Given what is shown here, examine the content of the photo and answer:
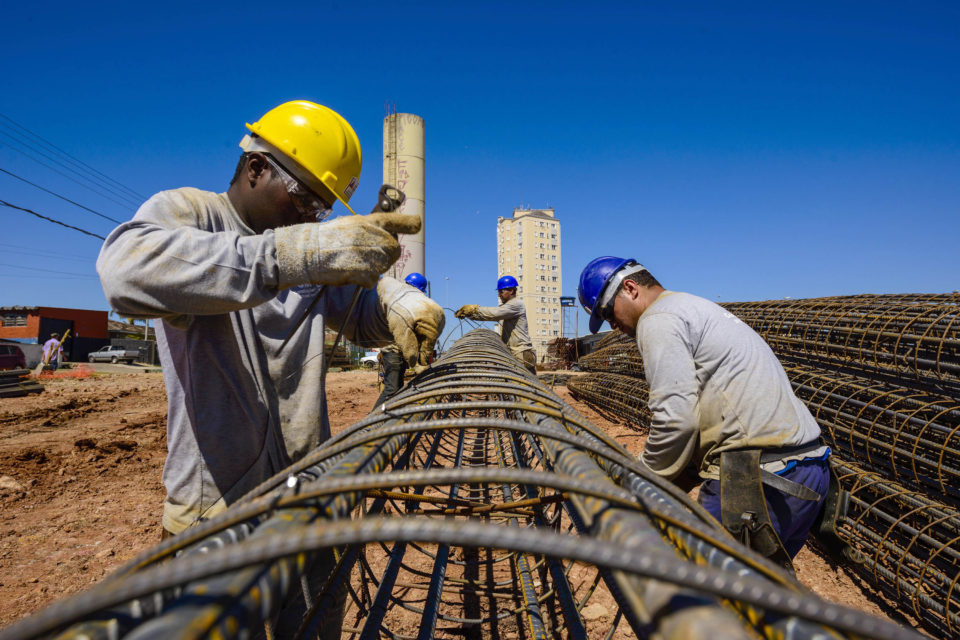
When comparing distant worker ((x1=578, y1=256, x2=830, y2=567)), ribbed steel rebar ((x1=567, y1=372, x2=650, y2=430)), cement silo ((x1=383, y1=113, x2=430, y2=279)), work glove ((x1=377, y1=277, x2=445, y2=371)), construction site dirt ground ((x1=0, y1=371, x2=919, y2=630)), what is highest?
cement silo ((x1=383, y1=113, x2=430, y2=279))

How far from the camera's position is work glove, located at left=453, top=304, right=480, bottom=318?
6.97 m

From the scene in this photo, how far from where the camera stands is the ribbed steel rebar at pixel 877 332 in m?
3.71

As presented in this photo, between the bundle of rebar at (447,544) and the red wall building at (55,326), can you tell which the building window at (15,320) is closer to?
the red wall building at (55,326)

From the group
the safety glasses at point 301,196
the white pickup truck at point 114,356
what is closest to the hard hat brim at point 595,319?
the safety glasses at point 301,196

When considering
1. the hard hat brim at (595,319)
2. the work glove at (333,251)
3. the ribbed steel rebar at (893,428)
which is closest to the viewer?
the work glove at (333,251)

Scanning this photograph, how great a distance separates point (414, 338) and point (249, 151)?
0.91 meters

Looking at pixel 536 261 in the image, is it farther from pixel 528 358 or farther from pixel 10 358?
pixel 528 358

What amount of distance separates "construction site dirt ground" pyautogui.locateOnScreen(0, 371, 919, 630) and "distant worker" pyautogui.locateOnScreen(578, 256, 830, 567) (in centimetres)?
161

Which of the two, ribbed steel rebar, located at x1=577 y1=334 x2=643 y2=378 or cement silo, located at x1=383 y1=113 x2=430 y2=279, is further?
cement silo, located at x1=383 y1=113 x2=430 y2=279

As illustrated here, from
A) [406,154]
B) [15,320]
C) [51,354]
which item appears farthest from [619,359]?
[15,320]

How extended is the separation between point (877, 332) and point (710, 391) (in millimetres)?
2911

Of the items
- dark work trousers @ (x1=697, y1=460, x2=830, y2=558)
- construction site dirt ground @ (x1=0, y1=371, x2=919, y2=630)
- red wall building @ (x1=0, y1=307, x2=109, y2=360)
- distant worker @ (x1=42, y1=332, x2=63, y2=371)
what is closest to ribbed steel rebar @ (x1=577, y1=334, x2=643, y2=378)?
construction site dirt ground @ (x1=0, y1=371, x2=919, y2=630)

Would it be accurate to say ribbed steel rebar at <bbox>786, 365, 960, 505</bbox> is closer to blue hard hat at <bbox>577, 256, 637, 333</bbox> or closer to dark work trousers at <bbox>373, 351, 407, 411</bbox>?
blue hard hat at <bbox>577, 256, 637, 333</bbox>

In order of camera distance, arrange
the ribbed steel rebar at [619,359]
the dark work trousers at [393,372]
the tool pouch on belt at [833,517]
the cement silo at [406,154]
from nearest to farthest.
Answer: the tool pouch on belt at [833,517] < the dark work trousers at [393,372] < the ribbed steel rebar at [619,359] < the cement silo at [406,154]
